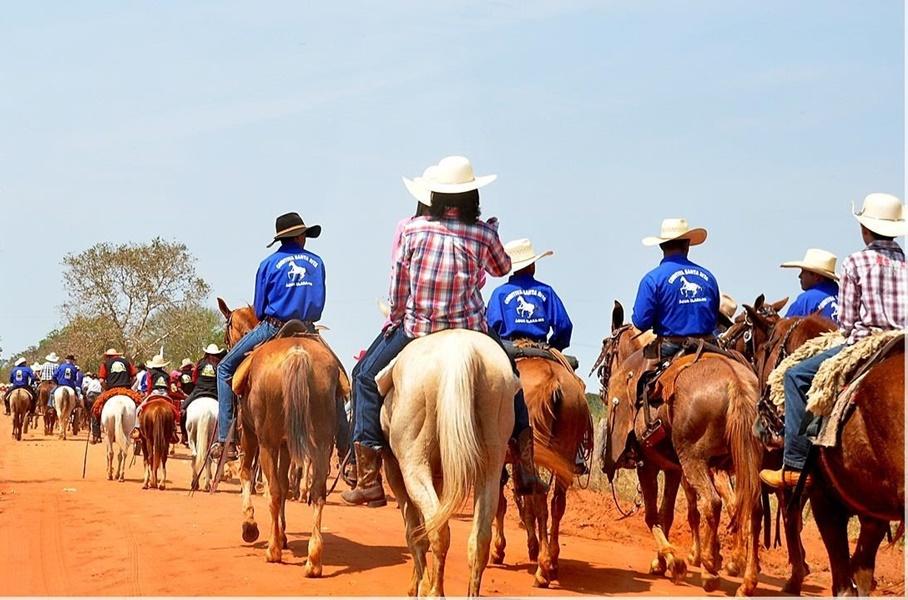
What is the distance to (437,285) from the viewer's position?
8883 millimetres

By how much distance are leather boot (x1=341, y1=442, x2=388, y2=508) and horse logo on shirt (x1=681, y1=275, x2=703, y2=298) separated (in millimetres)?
3882

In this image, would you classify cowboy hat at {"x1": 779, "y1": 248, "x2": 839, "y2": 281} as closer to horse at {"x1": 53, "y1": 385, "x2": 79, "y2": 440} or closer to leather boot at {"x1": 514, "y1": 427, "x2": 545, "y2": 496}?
leather boot at {"x1": 514, "y1": 427, "x2": 545, "y2": 496}

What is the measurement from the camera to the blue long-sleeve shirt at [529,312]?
39.4 feet

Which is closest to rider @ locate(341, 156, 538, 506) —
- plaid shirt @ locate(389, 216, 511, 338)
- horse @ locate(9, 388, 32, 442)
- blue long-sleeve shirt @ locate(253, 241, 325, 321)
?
plaid shirt @ locate(389, 216, 511, 338)

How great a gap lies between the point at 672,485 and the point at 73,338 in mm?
52528

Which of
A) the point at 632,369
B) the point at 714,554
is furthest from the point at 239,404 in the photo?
the point at 714,554

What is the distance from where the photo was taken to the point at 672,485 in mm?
12383

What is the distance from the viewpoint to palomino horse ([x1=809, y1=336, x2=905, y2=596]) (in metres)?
7.55

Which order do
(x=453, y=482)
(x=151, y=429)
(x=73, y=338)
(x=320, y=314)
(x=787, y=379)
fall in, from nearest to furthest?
(x=453, y=482) → (x=787, y=379) → (x=320, y=314) → (x=151, y=429) → (x=73, y=338)

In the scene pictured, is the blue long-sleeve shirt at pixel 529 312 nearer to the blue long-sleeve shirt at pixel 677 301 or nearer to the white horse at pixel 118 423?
the blue long-sleeve shirt at pixel 677 301

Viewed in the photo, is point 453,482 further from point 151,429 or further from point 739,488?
point 151,429

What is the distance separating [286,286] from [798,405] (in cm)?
519

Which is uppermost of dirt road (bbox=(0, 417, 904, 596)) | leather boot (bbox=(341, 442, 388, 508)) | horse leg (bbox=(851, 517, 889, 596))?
leather boot (bbox=(341, 442, 388, 508))

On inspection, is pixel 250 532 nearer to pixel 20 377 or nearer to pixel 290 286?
pixel 290 286
